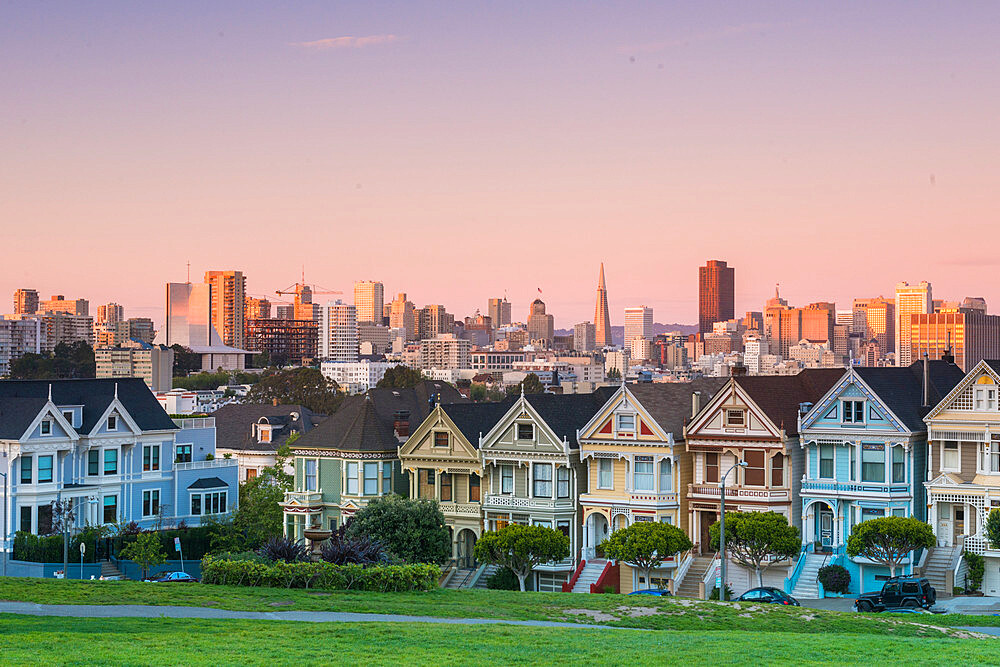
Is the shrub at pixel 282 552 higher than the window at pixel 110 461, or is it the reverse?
the window at pixel 110 461

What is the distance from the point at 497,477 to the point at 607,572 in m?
7.92

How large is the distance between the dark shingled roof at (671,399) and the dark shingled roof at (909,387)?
683 centimetres

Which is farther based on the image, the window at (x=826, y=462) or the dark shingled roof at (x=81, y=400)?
the dark shingled roof at (x=81, y=400)

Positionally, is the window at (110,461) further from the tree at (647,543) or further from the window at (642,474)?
the tree at (647,543)

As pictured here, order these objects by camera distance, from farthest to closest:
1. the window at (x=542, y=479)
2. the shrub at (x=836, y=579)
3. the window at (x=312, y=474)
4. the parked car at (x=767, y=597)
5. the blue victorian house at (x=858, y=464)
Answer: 1. the window at (x=312, y=474)
2. the window at (x=542, y=479)
3. the blue victorian house at (x=858, y=464)
4. the shrub at (x=836, y=579)
5. the parked car at (x=767, y=597)

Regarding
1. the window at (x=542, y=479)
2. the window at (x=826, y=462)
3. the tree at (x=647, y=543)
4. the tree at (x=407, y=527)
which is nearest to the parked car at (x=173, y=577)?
the tree at (x=407, y=527)

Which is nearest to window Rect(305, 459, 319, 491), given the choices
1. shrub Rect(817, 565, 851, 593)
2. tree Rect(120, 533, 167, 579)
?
tree Rect(120, 533, 167, 579)

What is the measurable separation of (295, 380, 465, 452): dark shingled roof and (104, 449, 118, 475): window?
9.80m

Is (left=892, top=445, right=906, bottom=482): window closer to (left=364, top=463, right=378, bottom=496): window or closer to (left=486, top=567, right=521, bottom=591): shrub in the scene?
(left=486, top=567, right=521, bottom=591): shrub

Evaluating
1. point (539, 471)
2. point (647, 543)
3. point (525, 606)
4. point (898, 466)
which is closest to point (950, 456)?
point (898, 466)

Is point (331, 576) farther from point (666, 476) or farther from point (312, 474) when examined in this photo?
point (312, 474)

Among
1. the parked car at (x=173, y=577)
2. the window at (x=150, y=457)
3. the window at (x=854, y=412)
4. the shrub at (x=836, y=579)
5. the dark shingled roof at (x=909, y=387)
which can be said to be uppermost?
the dark shingled roof at (x=909, y=387)

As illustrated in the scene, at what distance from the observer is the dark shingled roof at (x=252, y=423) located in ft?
384

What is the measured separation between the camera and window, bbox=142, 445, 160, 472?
251ft
